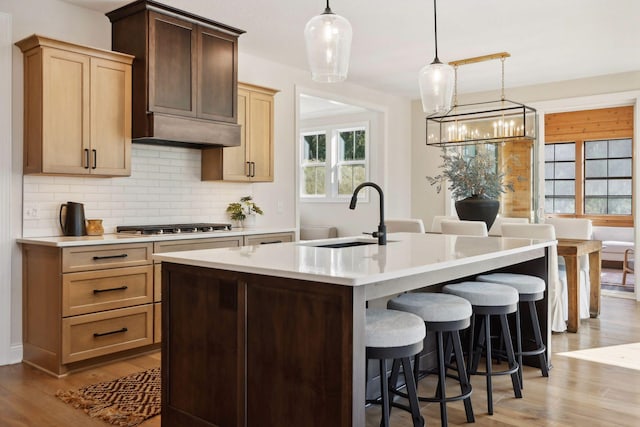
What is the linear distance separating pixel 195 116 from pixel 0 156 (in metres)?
1.42

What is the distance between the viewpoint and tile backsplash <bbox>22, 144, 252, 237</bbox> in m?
A: 3.91

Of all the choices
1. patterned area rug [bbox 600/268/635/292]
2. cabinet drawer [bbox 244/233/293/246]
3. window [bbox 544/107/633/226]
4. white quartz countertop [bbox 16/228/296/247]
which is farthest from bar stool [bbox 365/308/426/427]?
window [bbox 544/107/633/226]

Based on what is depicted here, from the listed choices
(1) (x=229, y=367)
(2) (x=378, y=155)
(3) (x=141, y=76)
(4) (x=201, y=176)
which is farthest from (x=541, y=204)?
(1) (x=229, y=367)

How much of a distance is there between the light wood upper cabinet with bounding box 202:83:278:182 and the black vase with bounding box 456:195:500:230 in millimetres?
2039

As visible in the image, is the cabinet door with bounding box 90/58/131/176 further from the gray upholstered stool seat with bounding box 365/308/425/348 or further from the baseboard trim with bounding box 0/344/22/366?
the gray upholstered stool seat with bounding box 365/308/425/348

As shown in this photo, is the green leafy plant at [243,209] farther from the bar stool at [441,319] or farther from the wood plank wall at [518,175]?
the wood plank wall at [518,175]

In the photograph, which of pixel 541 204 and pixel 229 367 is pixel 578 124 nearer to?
pixel 541 204

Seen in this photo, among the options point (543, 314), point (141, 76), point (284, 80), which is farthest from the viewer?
point (284, 80)

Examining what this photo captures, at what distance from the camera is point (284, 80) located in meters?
5.93

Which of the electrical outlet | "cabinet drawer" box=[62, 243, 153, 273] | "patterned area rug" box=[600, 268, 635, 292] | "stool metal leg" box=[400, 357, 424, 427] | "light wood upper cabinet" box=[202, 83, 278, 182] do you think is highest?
"light wood upper cabinet" box=[202, 83, 278, 182]

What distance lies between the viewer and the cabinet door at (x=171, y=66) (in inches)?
159

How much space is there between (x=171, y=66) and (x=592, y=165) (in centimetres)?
819

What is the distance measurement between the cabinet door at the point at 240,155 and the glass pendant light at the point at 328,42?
2.38 metres

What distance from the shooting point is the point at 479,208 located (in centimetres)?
546
